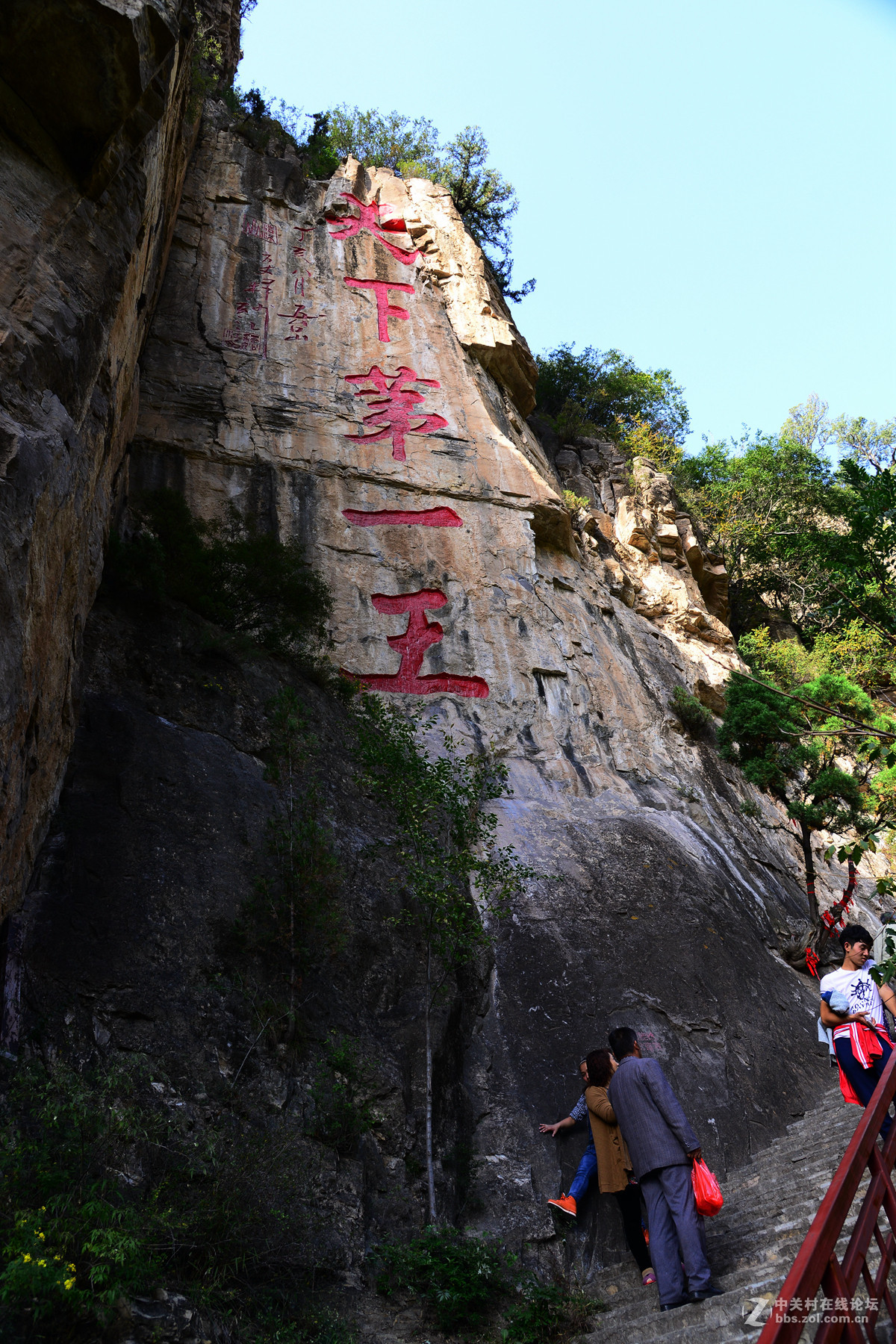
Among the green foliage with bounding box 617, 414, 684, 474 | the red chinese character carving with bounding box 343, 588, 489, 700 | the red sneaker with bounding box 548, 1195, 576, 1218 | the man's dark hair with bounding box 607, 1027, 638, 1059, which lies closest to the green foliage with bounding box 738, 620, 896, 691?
the green foliage with bounding box 617, 414, 684, 474

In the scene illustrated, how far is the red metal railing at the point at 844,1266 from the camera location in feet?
8.41

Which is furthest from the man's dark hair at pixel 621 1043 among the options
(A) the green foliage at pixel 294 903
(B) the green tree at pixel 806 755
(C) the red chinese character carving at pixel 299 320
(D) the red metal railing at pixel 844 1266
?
(C) the red chinese character carving at pixel 299 320

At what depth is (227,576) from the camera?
9.08 m

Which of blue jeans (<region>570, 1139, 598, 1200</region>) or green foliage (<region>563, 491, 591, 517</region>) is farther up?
green foliage (<region>563, 491, 591, 517</region>)

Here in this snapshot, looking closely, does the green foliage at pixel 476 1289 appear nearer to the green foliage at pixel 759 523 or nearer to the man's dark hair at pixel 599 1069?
the man's dark hair at pixel 599 1069

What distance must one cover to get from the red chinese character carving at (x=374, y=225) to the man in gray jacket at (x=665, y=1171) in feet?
43.9

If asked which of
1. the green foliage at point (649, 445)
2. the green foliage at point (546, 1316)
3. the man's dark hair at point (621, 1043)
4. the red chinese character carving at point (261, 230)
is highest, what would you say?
the red chinese character carving at point (261, 230)

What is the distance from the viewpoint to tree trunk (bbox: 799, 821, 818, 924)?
10.5 m

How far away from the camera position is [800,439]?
75.3 feet

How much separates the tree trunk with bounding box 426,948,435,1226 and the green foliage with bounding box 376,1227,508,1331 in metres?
0.25

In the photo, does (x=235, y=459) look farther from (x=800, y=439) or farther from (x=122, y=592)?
(x=800, y=439)

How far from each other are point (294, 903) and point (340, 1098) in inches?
51.5

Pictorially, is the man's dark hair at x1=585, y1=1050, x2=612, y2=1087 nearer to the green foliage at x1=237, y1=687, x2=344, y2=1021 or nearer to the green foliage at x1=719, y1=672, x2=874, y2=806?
the green foliage at x1=237, y1=687, x2=344, y2=1021

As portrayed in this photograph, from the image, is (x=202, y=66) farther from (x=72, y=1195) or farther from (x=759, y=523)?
(x=72, y=1195)
